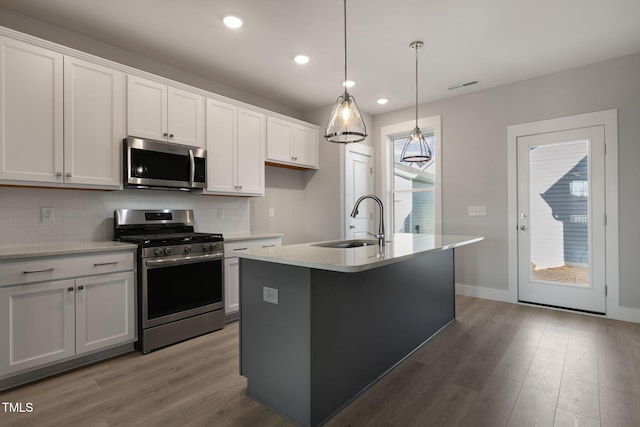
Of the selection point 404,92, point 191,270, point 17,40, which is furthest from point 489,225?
point 17,40

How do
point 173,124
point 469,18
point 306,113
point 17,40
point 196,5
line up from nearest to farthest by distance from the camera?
point 17,40 → point 196,5 → point 469,18 → point 173,124 → point 306,113

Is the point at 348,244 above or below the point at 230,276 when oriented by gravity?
above

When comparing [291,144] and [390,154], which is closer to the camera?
[291,144]

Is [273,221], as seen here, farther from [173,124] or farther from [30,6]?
[30,6]

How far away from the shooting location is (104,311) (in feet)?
8.30

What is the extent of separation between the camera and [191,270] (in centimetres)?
298

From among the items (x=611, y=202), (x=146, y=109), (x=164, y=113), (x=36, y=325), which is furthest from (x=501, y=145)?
(x=36, y=325)

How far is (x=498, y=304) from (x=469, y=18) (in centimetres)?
311

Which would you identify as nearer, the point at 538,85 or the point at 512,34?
the point at 512,34

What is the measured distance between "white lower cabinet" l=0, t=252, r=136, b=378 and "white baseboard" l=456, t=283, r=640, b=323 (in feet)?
12.7

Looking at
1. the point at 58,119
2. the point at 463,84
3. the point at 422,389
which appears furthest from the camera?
the point at 463,84

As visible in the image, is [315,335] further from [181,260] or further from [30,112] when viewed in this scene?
[30,112]

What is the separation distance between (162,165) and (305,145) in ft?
6.76

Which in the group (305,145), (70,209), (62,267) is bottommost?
(62,267)
